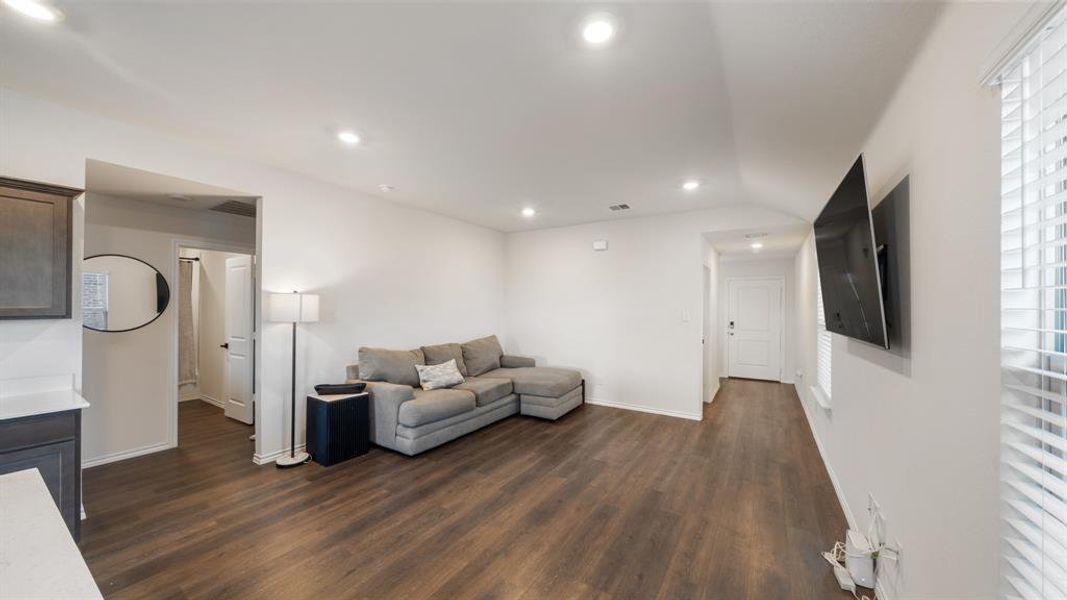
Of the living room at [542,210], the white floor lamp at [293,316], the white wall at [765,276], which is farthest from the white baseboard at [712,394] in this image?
the white floor lamp at [293,316]

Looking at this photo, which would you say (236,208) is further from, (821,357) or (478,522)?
(821,357)

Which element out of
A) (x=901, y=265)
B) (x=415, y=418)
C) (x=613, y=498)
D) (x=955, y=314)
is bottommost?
(x=613, y=498)

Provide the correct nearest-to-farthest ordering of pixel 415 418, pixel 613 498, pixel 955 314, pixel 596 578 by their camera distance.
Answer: pixel 955 314 → pixel 596 578 → pixel 613 498 → pixel 415 418

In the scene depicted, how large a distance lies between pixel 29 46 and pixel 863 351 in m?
4.58

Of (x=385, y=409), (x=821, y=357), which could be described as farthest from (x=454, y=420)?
(x=821, y=357)

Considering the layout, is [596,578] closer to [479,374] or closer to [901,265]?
[901,265]

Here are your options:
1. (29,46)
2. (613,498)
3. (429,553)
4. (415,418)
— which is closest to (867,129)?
(613,498)

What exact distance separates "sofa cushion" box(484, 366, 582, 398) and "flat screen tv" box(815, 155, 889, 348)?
291 cm

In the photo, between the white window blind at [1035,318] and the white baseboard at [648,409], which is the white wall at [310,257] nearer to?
the white baseboard at [648,409]

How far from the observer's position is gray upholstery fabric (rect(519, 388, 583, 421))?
4672mm

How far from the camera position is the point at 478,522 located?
253cm

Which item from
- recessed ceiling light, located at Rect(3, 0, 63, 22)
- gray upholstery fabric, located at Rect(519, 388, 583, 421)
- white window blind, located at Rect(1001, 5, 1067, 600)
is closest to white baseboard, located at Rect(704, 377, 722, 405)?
gray upholstery fabric, located at Rect(519, 388, 583, 421)

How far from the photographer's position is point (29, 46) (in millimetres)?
1854

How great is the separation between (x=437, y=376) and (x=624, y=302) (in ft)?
8.65
